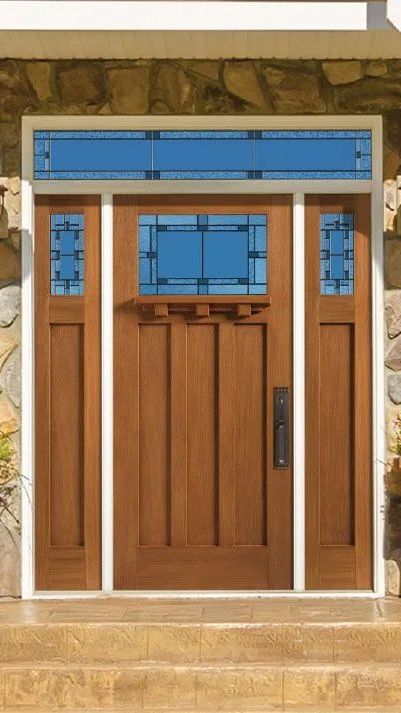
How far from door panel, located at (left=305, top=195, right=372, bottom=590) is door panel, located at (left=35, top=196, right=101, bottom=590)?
102 cm

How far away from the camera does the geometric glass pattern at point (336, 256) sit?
201 inches

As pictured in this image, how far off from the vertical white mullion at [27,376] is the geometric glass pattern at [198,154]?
92mm

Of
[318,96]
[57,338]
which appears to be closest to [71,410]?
[57,338]

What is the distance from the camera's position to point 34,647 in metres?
4.39

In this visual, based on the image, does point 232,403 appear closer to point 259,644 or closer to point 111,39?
point 259,644

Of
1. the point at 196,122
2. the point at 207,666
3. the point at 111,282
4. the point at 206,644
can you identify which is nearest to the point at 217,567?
the point at 206,644

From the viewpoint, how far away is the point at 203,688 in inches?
166

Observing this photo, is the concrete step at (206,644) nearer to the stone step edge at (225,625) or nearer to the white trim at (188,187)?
the stone step edge at (225,625)

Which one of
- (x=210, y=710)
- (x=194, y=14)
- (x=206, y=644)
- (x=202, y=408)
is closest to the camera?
(x=210, y=710)

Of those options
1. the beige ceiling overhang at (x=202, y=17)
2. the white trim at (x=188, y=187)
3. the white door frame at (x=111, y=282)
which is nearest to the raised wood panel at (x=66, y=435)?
the white door frame at (x=111, y=282)

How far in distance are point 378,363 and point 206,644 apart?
155 cm

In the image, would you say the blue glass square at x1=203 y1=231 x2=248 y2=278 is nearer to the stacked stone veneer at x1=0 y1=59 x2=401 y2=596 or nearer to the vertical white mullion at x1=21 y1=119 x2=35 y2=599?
the stacked stone veneer at x1=0 y1=59 x2=401 y2=596

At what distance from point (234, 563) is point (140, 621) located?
2.50 feet

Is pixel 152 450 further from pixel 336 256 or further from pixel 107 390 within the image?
pixel 336 256
